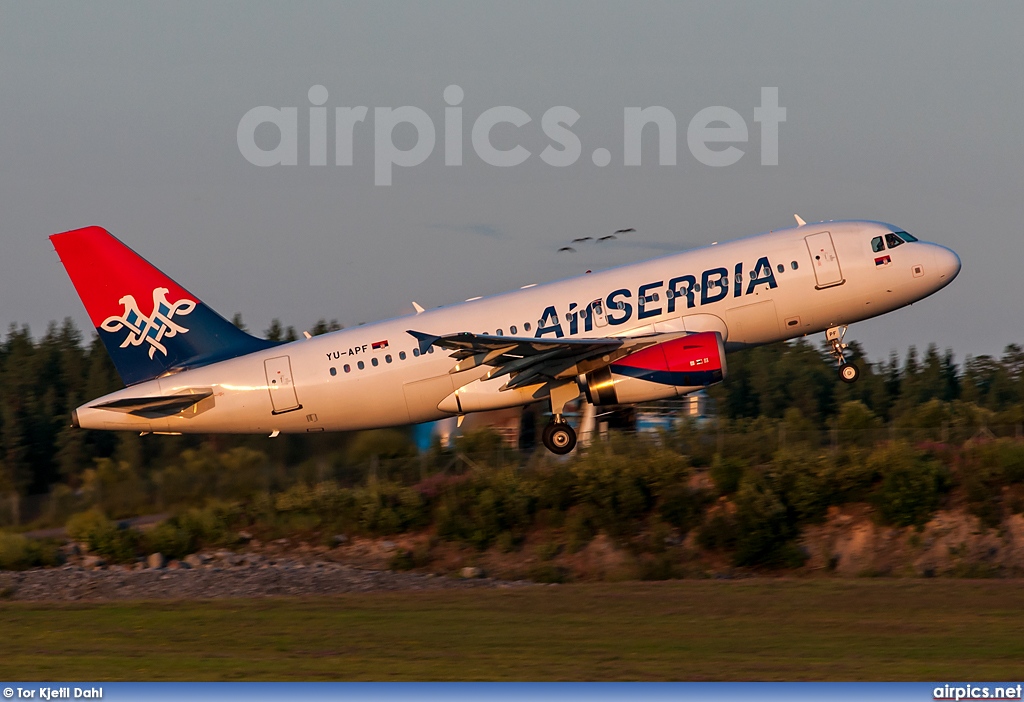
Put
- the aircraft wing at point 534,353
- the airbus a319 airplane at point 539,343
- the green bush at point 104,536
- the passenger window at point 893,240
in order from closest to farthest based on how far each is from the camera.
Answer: the aircraft wing at point 534,353 < the airbus a319 airplane at point 539,343 < the passenger window at point 893,240 < the green bush at point 104,536

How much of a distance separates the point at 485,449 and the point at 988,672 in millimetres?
29919

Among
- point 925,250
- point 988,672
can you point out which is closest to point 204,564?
point 925,250

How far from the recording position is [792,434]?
155 ft

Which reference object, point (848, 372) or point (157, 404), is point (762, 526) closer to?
point (848, 372)

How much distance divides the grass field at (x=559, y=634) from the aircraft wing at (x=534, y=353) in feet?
17.8

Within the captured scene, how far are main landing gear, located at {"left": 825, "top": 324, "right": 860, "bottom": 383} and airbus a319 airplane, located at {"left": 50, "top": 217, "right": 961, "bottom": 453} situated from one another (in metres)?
0.04

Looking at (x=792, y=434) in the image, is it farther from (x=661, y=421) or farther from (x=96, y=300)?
(x=96, y=300)

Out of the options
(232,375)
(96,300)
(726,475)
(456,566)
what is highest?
(96,300)

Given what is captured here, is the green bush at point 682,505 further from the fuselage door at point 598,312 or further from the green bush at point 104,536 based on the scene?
the green bush at point 104,536

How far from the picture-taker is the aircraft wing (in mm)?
27844

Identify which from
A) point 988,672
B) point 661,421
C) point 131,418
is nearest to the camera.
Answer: point 988,672

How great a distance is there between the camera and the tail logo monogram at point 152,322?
32.4 m

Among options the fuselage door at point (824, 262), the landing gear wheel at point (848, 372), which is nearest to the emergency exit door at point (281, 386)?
the fuselage door at point (824, 262)

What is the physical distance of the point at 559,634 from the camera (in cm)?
2372
